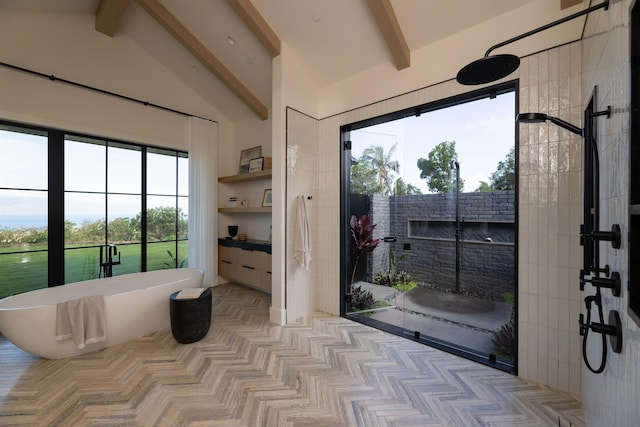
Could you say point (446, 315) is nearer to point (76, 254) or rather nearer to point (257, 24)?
point (257, 24)

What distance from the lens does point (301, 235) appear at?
3125 millimetres

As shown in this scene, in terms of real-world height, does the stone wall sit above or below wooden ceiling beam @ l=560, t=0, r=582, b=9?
below

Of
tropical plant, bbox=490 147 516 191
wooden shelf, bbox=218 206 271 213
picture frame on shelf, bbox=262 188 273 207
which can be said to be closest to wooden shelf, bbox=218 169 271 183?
picture frame on shelf, bbox=262 188 273 207

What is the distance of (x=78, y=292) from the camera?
293 centimetres

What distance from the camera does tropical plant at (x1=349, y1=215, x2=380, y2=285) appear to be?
3.23 m

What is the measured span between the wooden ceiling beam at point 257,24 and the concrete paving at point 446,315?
10.4ft

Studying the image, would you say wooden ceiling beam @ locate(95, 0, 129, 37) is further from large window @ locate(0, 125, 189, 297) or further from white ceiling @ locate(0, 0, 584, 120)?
large window @ locate(0, 125, 189, 297)

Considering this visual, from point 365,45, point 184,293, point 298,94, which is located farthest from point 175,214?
point 365,45

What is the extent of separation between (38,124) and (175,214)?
196 centimetres

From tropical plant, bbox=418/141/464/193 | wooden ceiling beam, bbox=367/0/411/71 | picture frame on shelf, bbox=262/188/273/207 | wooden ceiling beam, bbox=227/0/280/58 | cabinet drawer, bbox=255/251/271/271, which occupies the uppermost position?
wooden ceiling beam, bbox=227/0/280/58

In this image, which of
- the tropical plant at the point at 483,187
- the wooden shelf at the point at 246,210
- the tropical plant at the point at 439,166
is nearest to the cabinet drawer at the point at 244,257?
the wooden shelf at the point at 246,210

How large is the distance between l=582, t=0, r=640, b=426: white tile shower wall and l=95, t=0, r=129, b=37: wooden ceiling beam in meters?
4.60

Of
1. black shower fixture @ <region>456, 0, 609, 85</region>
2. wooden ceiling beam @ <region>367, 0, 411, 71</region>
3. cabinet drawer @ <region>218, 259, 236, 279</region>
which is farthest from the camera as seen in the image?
cabinet drawer @ <region>218, 259, 236, 279</region>

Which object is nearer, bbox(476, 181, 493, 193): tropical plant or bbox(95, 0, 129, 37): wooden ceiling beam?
bbox(476, 181, 493, 193): tropical plant
